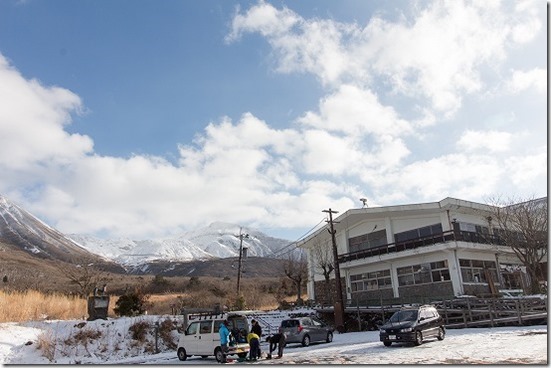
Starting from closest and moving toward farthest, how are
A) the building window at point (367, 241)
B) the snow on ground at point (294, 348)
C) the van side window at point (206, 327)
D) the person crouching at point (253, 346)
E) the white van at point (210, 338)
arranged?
1. the snow on ground at point (294, 348)
2. the person crouching at point (253, 346)
3. the white van at point (210, 338)
4. the van side window at point (206, 327)
5. the building window at point (367, 241)

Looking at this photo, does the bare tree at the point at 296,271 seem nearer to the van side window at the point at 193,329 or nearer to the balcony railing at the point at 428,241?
the balcony railing at the point at 428,241

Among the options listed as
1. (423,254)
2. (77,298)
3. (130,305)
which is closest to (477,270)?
(423,254)

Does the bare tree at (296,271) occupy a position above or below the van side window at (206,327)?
above

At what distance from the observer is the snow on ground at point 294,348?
1402cm

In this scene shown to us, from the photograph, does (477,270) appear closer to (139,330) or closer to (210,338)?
(210,338)

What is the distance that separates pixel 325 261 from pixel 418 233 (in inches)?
421

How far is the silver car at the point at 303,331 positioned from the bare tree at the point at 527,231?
1677cm

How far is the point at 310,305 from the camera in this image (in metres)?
40.4

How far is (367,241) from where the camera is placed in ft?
128

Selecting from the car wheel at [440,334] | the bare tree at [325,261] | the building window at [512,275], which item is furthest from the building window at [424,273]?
the car wheel at [440,334]

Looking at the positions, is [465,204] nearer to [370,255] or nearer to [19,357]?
[370,255]

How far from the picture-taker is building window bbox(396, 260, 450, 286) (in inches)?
1262

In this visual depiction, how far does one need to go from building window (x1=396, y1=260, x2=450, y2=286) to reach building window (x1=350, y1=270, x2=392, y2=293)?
1.41 m

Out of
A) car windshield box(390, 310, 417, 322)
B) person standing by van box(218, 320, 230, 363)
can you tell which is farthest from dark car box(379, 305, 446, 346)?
person standing by van box(218, 320, 230, 363)
